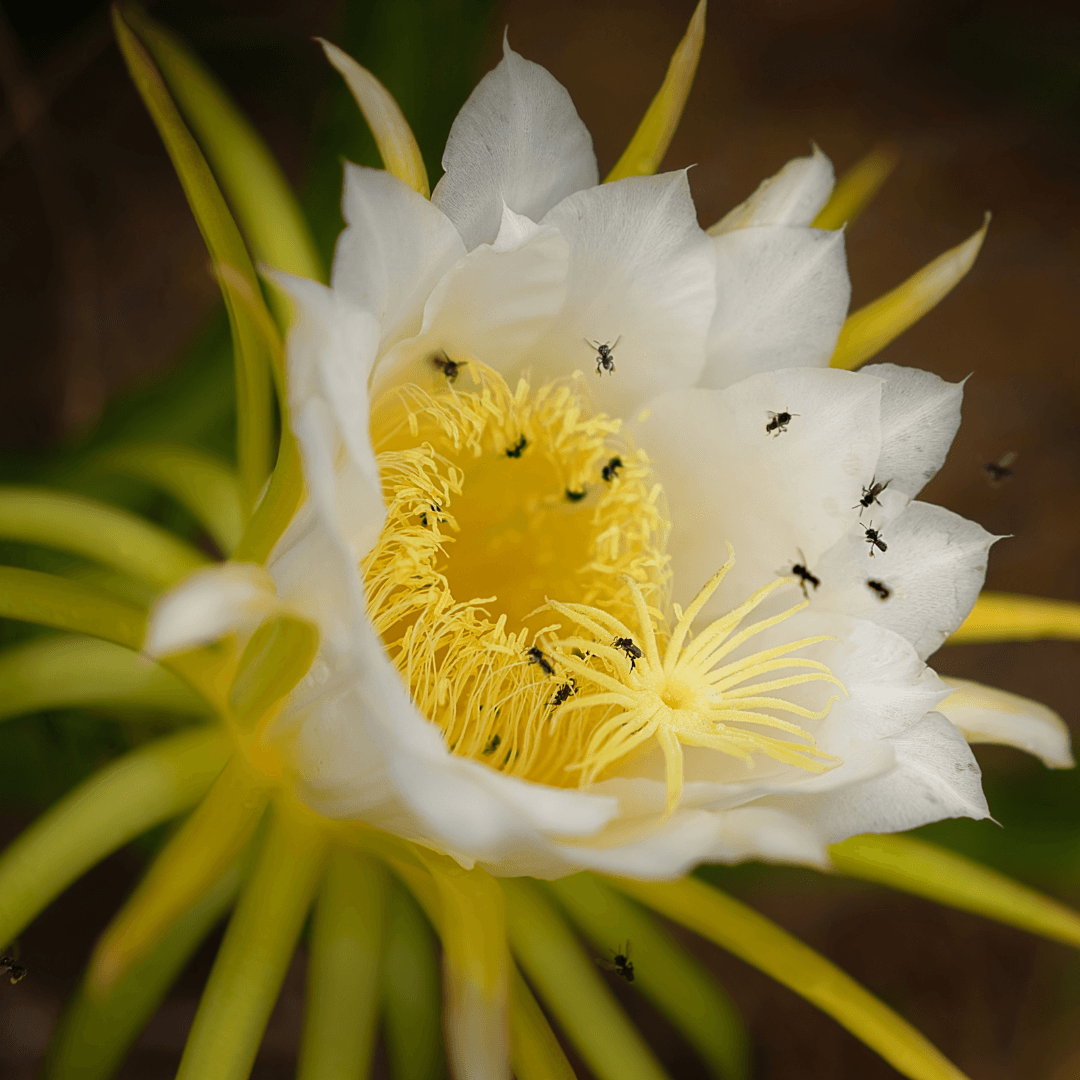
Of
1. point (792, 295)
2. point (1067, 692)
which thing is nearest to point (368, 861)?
point (792, 295)

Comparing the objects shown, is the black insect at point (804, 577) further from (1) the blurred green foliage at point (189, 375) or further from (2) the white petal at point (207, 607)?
(1) the blurred green foliage at point (189, 375)

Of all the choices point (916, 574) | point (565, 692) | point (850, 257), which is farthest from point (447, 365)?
point (850, 257)

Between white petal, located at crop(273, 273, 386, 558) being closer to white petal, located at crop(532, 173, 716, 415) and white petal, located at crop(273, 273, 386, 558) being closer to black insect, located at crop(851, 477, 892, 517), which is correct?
white petal, located at crop(532, 173, 716, 415)

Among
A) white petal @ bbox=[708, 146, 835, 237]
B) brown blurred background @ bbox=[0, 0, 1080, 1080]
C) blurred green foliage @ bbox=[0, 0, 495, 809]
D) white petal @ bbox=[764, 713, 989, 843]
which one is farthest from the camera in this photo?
brown blurred background @ bbox=[0, 0, 1080, 1080]

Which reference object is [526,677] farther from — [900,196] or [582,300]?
[900,196]

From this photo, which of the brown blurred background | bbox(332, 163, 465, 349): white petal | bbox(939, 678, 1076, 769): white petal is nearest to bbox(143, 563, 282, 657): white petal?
bbox(332, 163, 465, 349): white petal

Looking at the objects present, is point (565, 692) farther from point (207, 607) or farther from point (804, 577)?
point (207, 607)

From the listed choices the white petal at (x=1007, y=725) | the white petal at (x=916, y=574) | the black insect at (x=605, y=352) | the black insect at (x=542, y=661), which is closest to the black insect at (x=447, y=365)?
the black insect at (x=605, y=352)
